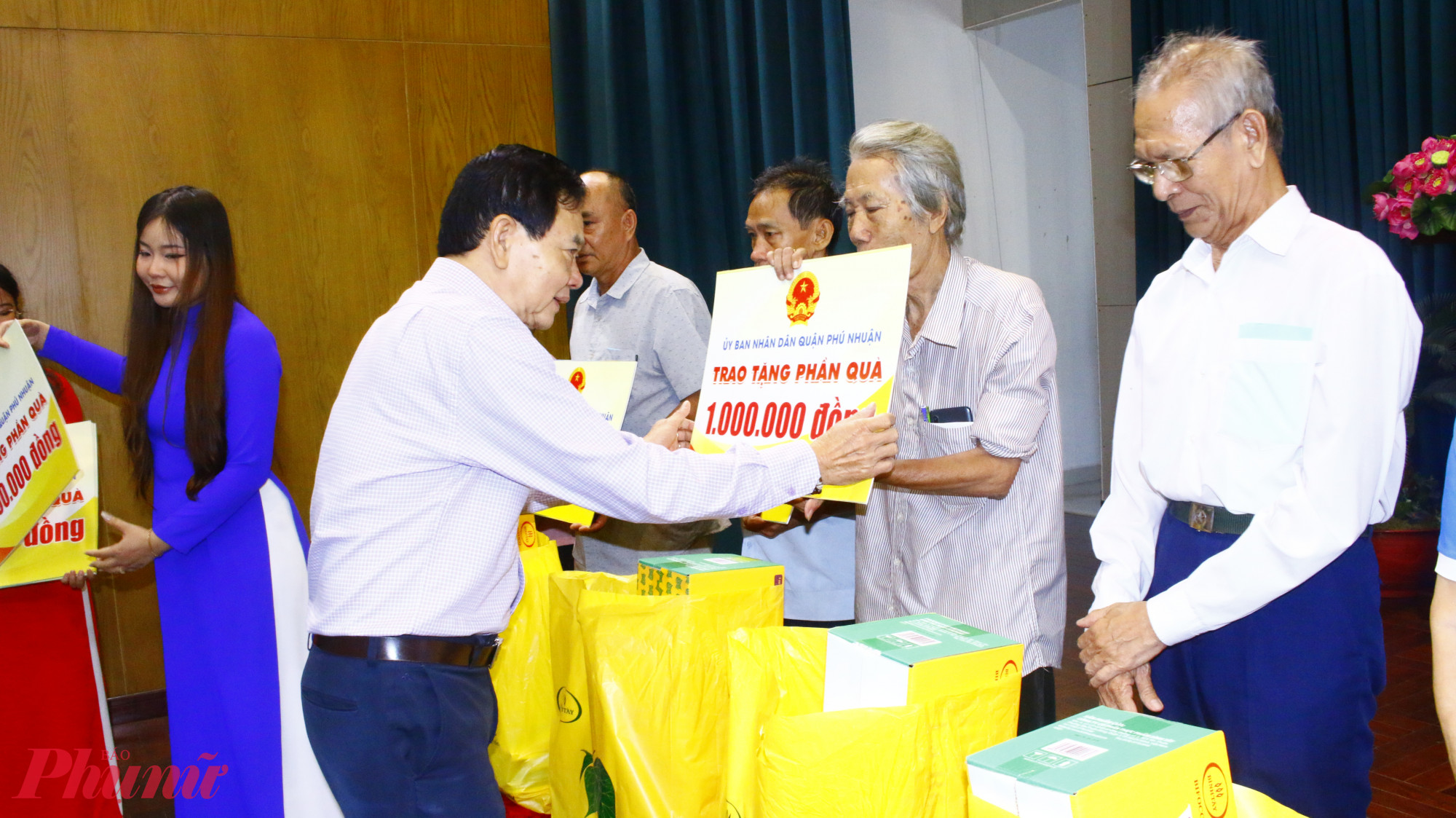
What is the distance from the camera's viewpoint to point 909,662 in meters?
1.18

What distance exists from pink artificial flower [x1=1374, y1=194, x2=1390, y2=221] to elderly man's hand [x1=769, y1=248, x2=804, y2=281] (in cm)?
309

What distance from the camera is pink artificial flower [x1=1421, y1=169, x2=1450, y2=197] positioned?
3533mm

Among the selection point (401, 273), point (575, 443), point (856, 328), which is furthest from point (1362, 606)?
point (401, 273)

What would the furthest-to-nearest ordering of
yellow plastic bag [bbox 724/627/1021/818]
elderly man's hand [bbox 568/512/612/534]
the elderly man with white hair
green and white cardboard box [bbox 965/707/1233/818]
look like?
elderly man's hand [bbox 568/512/612/534] → the elderly man with white hair → yellow plastic bag [bbox 724/627/1021/818] → green and white cardboard box [bbox 965/707/1233/818]

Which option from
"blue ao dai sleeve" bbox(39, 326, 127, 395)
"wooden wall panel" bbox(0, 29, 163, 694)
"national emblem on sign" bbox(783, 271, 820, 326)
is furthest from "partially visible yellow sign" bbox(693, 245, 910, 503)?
"wooden wall panel" bbox(0, 29, 163, 694)

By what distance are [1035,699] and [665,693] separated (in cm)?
62

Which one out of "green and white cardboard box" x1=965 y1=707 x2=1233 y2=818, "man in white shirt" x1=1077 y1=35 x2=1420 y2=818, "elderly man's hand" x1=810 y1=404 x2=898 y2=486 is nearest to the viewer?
"green and white cardboard box" x1=965 y1=707 x2=1233 y2=818

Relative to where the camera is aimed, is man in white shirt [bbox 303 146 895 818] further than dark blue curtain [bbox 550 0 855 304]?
No

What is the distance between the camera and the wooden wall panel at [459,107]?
409 centimetres

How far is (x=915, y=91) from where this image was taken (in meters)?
5.79

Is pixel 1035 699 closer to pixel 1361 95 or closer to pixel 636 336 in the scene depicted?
pixel 636 336

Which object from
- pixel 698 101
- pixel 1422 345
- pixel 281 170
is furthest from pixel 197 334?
pixel 1422 345

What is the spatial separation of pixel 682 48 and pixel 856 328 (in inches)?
137

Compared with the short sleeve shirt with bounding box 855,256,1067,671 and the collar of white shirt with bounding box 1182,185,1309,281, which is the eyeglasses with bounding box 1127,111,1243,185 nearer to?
the collar of white shirt with bounding box 1182,185,1309,281
